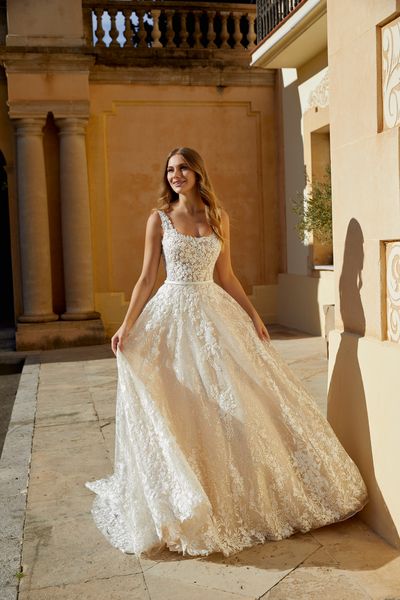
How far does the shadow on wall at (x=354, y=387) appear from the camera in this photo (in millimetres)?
3176

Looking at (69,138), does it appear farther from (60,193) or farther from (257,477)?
(257,477)

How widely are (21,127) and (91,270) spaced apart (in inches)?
84.0

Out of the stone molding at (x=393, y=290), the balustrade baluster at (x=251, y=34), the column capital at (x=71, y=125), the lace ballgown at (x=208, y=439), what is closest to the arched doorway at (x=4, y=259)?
the column capital at (x=71, y=125)

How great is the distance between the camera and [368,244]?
3150 mm

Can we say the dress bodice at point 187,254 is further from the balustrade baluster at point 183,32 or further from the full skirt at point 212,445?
the balustrade baluster at point 183,32

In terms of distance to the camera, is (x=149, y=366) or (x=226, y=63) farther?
(x=226, y=63)

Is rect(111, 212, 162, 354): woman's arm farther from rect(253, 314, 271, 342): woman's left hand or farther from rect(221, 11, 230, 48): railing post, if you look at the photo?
rect(221, 11, 230, 48): railing post

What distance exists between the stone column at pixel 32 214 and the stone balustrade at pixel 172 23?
1633 millimetres

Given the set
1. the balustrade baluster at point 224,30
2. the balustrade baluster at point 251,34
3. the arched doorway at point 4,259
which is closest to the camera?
the balustrade baluster at point 224,30

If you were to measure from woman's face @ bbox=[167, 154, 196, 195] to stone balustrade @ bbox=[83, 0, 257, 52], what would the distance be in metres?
7.28

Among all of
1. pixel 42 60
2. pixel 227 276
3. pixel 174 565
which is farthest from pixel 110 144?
pixel 174 565

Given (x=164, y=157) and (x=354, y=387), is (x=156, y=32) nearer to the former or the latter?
(x=164, y=157)

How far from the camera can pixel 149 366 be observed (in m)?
3.22

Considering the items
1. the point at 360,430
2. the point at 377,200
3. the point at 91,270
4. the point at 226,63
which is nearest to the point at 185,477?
the point at 360,430
